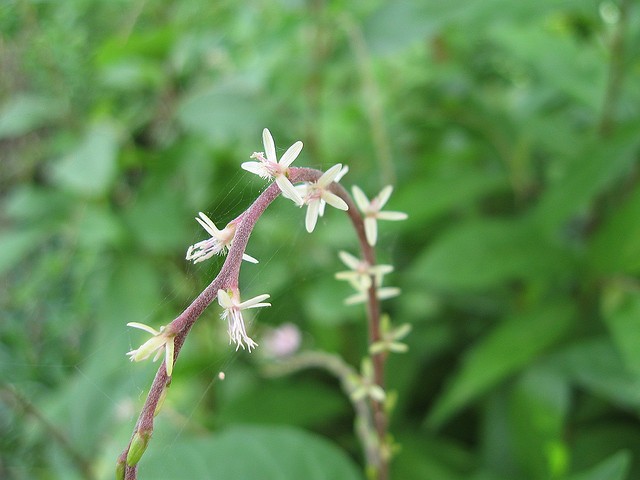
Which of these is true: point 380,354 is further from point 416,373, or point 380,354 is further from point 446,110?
point 446,110

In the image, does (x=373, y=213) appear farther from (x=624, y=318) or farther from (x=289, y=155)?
(x=624, y=318)

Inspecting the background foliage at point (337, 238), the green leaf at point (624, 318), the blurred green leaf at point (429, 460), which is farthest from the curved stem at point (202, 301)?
the blurred green leaf at point (429, 460)

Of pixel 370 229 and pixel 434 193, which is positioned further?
pixel 434 193

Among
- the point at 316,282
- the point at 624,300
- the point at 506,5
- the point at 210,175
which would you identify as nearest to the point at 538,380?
the point at 624,300

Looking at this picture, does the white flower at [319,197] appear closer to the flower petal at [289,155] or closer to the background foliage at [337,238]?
the flower petal at [289,155]


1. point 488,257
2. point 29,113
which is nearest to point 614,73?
point 488,257

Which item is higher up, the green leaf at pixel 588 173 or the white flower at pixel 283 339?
the green leaf at pixel 588 173

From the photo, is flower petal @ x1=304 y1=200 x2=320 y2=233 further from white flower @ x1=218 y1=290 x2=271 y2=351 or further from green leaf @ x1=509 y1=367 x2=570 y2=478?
green leaf @ x1=509 y1=367 x2=570 y2=478

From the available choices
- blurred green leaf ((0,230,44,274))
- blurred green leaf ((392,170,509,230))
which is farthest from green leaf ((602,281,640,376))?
blurred green leaf ((0,230,44,274))
